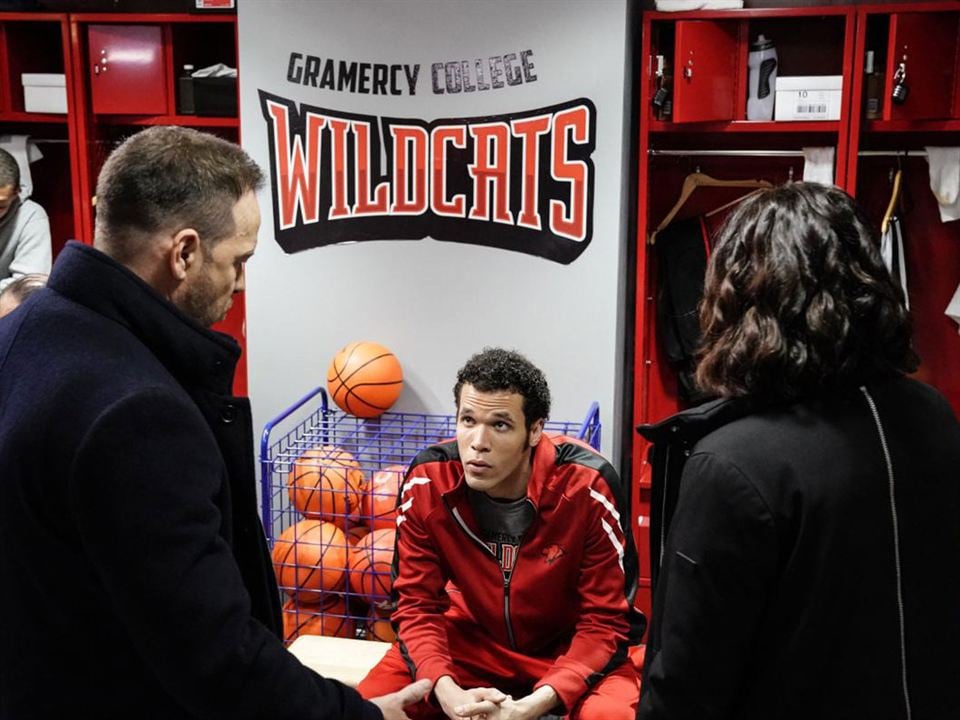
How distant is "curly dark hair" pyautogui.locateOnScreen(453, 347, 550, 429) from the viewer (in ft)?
8.76

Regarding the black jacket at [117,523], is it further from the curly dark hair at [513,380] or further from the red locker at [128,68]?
the red locker at [128,68]

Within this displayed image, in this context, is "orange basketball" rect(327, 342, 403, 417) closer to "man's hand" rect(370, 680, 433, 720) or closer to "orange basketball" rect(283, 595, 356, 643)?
"orange basketball" rect(283, 595, 356, 643)

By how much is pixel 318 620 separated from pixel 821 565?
2.55m

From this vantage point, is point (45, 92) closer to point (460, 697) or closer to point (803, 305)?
point (460, 697)

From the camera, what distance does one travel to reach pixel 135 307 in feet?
4.24

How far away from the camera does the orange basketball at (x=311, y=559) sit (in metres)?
3.44

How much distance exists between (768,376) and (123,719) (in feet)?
3.18

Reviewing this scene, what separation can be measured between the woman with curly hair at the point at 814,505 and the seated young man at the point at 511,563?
1.16 metres

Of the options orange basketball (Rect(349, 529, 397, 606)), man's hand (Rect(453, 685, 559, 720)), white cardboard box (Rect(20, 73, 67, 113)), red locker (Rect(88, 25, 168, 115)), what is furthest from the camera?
white cardboard box (Rect(20, 73, 67, 113))

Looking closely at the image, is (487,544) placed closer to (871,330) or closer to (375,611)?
(375,611)

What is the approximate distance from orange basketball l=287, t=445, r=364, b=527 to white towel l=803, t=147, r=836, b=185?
7.11ft

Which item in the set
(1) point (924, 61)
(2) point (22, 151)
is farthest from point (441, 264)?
(2) point (22, 151)

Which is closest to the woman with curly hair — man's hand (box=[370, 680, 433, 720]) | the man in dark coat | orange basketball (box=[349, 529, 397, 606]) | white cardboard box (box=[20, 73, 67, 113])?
man's hand (box=[370, 680, 433, 720])

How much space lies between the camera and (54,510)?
1.24m
